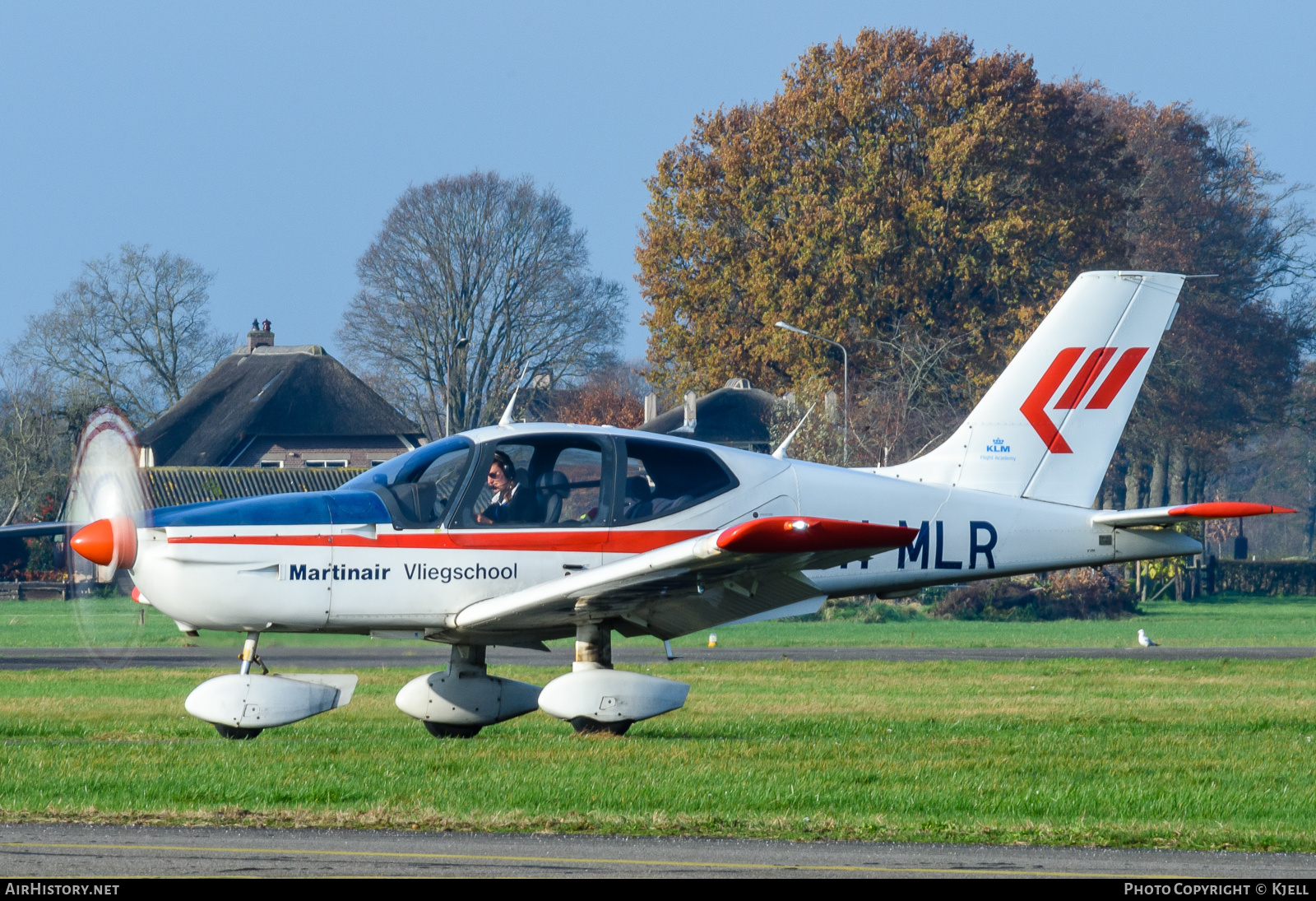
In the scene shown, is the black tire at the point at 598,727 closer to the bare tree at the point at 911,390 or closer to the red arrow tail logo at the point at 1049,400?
the red arrow tail logo at the point at 1049,400

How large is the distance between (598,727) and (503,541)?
1.69m

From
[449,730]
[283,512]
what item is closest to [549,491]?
[283,512]

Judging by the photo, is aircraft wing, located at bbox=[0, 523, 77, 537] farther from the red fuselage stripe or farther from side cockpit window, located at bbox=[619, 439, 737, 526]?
side cockpit window, located at bbox=[619, 439, 737, 526]

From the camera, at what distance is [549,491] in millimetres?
12344

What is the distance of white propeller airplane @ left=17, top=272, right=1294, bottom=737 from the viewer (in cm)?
1162

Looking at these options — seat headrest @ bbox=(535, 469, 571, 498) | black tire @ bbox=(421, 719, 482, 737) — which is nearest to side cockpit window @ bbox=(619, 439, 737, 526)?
seat headrest @ bbox=(535, 469, 571, 498)

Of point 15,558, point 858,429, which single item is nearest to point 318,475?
point 15,558

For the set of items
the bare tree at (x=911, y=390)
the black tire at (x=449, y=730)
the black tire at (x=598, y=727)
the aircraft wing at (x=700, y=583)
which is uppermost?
the bare tree at (x=911, y=390)

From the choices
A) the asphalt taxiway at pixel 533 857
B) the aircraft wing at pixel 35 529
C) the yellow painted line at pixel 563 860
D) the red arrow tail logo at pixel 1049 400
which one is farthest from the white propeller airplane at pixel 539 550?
the yellow painted line at pixel 563 860

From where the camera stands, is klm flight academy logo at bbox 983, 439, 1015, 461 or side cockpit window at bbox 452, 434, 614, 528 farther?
klm flight academy logo at bbox 983, 439, 1015, 461

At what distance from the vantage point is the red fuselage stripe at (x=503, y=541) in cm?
1195

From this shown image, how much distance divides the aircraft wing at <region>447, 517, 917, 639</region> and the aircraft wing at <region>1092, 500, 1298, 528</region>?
286cm

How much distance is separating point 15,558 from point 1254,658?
41033mm

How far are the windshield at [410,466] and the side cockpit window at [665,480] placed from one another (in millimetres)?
1373
